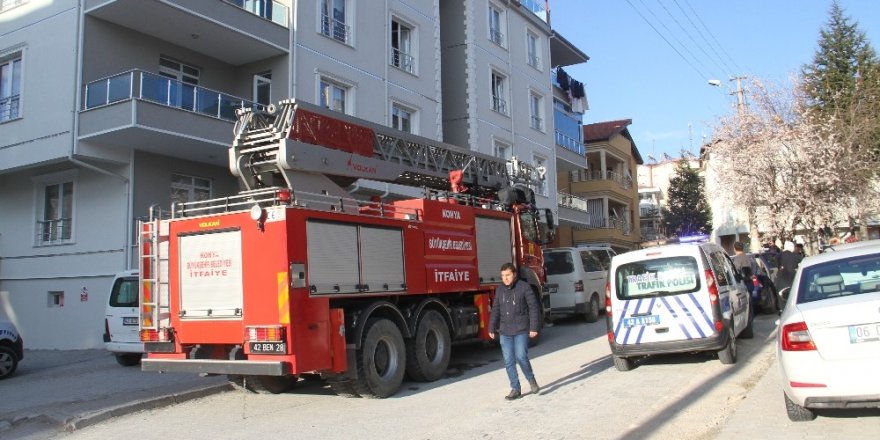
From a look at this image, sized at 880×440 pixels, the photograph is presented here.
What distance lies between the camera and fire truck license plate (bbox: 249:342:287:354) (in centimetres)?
745

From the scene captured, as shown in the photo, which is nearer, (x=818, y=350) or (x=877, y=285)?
(x=818, y=350)

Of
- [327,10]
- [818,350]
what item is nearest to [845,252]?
[818,350]

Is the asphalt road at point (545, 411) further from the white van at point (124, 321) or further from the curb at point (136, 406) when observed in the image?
the white van at point (124, 321)

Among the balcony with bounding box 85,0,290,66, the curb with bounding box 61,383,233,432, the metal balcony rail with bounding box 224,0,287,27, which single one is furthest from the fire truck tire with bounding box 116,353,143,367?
the metal balcony rail with bounding box 224,0,287,27

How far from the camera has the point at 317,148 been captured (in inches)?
371

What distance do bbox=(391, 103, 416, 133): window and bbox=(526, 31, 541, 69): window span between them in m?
10.5

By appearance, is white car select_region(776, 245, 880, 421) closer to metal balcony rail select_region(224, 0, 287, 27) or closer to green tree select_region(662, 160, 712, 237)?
metal balcony rail select_region(224, 0, 287, 27)

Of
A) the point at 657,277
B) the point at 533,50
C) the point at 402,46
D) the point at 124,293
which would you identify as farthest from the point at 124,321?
the point at 533,50

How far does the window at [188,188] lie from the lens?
16922mm

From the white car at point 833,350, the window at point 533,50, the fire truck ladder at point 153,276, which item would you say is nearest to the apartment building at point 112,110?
the fire truck ladder at point 153,276

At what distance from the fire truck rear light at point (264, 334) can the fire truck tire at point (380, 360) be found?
1.20 metres

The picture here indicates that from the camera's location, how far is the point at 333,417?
7.61m

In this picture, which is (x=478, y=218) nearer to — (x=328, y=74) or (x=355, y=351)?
(x=355, y=351)

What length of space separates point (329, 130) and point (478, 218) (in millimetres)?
3251
